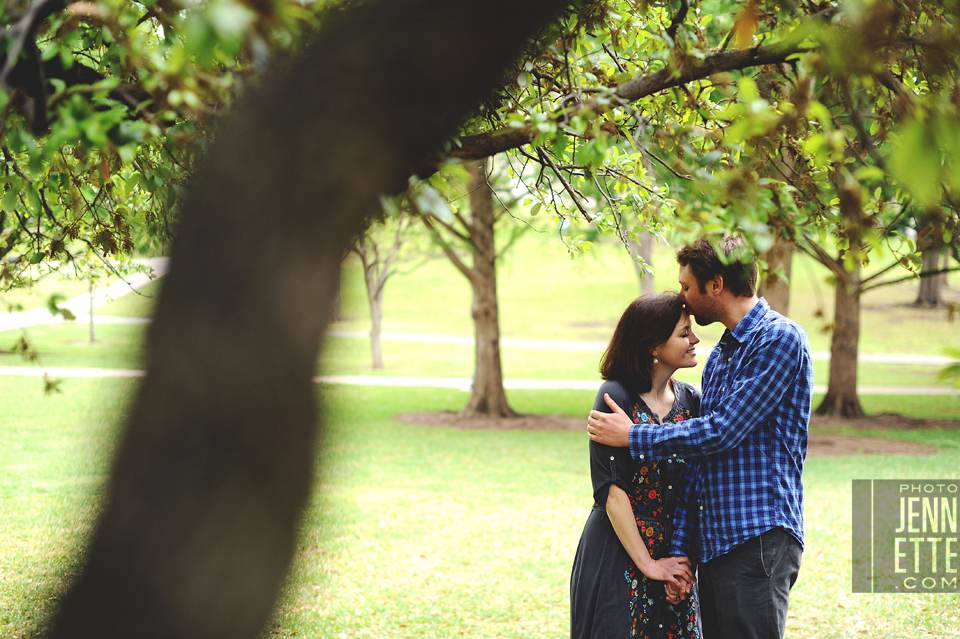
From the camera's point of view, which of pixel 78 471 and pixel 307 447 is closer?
pixel 307 447

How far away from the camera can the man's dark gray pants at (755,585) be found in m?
2.77

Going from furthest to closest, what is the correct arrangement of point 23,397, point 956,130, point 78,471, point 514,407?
point 514,407 → point 23,397 → point 78,471 → point 956,130

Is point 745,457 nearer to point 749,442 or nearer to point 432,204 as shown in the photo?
point 749,442

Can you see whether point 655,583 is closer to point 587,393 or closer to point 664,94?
→ point 664,94

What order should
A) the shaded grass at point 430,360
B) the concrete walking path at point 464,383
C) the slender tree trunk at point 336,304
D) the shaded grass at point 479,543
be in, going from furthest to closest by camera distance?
the shaded grass at point 430,360
the concrete walking path at point 464,383
the shaded grass at point 479,543
the slender tree trunk at point 336,304

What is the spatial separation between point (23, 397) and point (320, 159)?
58.5 feet

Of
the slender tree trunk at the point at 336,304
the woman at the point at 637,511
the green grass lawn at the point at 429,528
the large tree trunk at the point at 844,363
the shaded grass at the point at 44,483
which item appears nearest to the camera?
the slender tree trunk at the point at 336,304

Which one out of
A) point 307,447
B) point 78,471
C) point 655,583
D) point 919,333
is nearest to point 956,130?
→ point 307,447

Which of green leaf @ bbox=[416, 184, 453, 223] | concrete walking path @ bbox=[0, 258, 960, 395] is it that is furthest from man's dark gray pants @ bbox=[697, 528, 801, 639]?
concrete walking path @ bbox=[0, 258, 960, 395]

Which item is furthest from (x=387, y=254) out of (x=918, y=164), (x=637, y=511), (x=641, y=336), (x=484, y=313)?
(x=918, y=164)

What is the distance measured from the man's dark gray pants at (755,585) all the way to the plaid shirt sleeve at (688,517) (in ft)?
0.41

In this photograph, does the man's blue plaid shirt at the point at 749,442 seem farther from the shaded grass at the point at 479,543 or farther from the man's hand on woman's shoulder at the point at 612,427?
the shaded grass at the point at 479,543

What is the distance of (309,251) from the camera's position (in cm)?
161

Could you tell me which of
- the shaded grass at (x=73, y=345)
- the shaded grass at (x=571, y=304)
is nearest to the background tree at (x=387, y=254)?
the shaded grass at (x=571, y=304)
